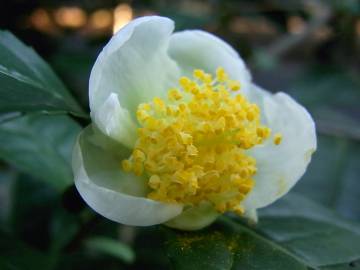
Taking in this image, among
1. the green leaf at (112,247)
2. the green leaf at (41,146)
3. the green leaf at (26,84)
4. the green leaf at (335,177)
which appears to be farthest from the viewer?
the green leaf at (335,177)

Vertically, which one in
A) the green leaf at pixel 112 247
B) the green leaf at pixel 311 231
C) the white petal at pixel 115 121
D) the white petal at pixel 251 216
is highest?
the white petal at pixel 115 121

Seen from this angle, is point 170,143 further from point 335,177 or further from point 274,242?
point 335,177

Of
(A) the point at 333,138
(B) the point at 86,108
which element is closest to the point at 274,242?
(B) the point at 86,108

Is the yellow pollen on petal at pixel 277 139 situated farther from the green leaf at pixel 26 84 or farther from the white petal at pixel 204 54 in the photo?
the green leaf at pixel 26 84

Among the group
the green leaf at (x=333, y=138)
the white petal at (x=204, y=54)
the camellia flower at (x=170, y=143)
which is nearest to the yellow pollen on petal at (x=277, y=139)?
the camellia flower at (x=170, y=143)

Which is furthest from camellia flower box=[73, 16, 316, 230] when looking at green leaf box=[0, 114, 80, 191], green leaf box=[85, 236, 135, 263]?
green leaf box=[85, 236, 135, 263]

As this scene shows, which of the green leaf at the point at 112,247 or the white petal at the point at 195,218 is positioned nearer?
the white petal at the point at 195,218

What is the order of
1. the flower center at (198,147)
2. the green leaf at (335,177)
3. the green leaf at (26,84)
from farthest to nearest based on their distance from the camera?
the green leaf at (335,177)
the flower center at (198,147)
the green leaf at (26,84)

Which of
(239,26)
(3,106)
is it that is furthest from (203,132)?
(239,26)
